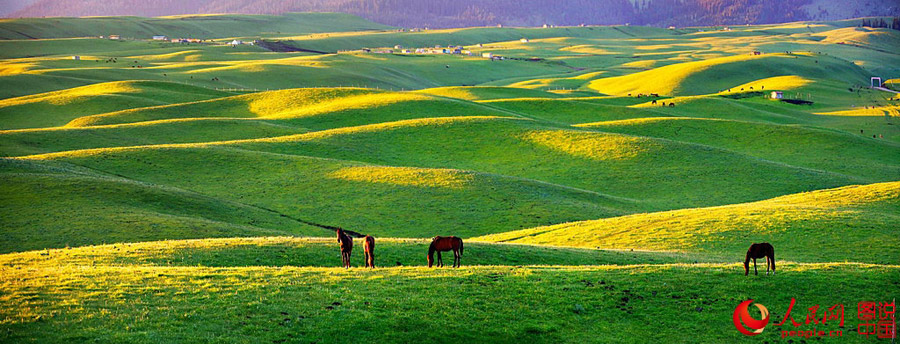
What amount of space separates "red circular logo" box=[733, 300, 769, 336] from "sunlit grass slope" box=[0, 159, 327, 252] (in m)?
32.0

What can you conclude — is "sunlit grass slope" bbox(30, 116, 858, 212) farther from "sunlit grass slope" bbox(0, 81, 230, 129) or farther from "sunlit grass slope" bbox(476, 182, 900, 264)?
"sunlit grass slope" bbox(0, 81, 230, 129)

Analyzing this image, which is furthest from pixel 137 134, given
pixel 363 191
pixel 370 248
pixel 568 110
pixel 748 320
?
pixel 748 320

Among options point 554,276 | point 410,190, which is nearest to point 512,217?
point 410,190

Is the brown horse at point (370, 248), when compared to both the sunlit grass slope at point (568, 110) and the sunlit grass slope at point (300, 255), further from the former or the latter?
the sunlit grass slope at point (568, 110)

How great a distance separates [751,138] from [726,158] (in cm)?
1859

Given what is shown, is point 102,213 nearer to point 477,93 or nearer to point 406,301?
point 406,301

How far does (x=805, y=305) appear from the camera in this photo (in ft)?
78.4

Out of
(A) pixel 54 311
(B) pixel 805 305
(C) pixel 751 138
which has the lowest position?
(C) pixel 751 138

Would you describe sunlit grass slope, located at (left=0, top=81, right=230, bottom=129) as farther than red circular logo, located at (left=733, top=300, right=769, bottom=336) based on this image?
Yes

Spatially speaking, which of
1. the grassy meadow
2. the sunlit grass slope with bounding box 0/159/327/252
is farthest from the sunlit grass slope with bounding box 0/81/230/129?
the sunlit grass slope with bounding box 0/159/327/252

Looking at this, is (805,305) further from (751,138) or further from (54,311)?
(751,138)

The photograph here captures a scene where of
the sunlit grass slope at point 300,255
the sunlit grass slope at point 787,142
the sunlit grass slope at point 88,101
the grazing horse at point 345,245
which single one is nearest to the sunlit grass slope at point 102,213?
the sunlit grass slope at point 300,255

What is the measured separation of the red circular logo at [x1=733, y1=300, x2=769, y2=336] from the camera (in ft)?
73.5

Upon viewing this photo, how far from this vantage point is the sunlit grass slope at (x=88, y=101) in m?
106
